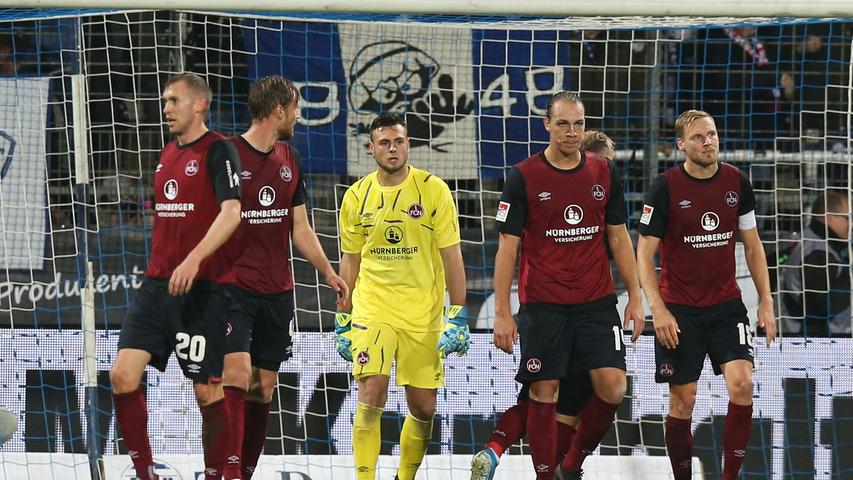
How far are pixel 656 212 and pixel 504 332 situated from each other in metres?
1.10

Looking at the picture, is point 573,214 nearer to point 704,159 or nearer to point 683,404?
point 704,159

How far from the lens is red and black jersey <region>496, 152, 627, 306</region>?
273 inches

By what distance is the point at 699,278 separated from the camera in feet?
23.5

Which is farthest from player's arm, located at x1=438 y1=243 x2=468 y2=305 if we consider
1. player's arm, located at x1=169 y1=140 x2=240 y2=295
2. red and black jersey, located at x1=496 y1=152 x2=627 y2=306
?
player's arm, located at x1=169 y1=140 x2=240 y2=295

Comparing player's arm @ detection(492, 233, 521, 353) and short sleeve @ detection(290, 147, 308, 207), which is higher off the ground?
short sleeve @ detection(290, 147, 308, 207)

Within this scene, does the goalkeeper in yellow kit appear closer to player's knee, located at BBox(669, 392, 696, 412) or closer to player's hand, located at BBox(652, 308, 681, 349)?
player's hand, located at BBox(652, 308, 681, 349)

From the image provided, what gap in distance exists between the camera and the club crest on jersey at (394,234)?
7152 mm

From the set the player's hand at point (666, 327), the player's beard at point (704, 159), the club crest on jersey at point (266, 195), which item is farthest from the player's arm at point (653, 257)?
the club crest on jersey at point (266, 195)

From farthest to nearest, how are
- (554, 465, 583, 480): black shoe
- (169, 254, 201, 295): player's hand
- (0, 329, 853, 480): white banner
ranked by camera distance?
(0, 329, 853, 480): white banner
(554, 465, 583, 480): black shoe
(169, 254, 201, 295): player's hand

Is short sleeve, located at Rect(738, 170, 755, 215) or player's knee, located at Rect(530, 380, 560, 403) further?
short sleeve, located at Rect(738, 170, 755, 215)

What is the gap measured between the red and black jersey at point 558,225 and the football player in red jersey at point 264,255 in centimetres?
103

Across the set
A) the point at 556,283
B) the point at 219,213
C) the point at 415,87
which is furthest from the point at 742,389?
the point at 415,87

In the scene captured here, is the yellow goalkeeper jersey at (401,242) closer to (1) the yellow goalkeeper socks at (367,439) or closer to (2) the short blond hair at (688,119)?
(1) the yellow goalkeeper socks at (367,439)

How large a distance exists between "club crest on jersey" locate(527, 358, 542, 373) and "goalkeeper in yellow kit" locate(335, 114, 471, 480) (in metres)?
0.37
